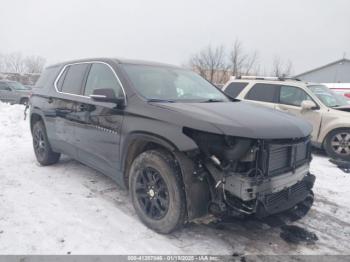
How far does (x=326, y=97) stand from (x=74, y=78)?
6.14 meters

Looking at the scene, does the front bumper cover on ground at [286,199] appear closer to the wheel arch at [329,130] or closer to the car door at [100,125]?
the car door at [100,125]

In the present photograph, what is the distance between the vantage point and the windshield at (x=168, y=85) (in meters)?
3.76

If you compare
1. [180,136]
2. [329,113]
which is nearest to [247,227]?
[180,136]

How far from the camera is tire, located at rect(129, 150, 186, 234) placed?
305 centimetres

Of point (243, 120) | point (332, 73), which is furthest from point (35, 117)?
point (332, 73)

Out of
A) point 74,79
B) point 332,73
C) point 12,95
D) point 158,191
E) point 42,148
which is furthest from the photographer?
point 332,73

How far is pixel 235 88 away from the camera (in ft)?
28.3

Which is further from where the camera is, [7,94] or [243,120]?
[7,94]

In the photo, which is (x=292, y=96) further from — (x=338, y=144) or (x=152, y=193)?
(x=152, y=193)

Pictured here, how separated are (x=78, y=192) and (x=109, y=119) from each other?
1.31 meters

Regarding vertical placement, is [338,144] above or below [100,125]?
below

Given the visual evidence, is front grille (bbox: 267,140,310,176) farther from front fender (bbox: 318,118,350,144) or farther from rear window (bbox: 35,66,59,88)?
front fender (bbox: 318,118,350,144)

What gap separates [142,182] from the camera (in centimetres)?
346

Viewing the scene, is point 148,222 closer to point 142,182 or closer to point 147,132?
point 142,182
